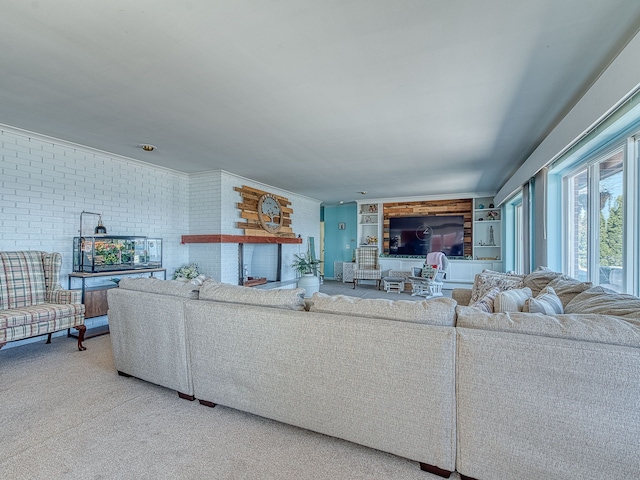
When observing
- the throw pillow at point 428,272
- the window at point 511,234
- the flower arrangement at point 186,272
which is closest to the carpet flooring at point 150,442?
the flower arrangement at point 186,272

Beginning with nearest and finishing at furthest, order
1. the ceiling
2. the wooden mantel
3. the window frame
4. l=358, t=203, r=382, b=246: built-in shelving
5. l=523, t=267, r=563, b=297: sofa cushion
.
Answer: the ceiling, the window frame, l=523, t=267, r=563, b=297: sofa cushion, the wooden mantel, l=358, t=203, r=382, b=246: built-in shelving

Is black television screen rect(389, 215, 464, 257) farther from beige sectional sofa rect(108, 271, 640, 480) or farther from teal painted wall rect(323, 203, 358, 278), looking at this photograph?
beige sectional sofa rect(108, 271, 640, 480)

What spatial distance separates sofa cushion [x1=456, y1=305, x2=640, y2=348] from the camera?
3.85ft

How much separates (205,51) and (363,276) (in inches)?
251

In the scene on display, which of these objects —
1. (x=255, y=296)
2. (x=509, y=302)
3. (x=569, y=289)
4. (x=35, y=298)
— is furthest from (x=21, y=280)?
(x=569, y=289)

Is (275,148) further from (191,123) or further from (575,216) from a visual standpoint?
(575,216)

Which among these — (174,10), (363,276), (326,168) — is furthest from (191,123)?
(363,276)

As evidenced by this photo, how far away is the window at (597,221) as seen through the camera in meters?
2.53

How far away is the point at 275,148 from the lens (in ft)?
12.4

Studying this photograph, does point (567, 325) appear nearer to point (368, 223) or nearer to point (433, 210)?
point (433, 210)

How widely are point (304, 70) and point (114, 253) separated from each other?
3.41m

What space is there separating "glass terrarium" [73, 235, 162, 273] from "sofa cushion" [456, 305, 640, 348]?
160 inches

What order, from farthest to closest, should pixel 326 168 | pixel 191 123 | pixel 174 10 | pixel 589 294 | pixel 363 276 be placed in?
pixel 363 276 < pixel 326 168 < pixel 191 123 < pixel 589 294 < pixel 174 10

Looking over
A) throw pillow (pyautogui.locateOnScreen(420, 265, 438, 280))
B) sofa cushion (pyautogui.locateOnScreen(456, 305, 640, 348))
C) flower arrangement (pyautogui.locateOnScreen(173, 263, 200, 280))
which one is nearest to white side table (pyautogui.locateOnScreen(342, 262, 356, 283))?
throw pillow (pyautogui.locateOnScreen(420, 265, 438, 280))
